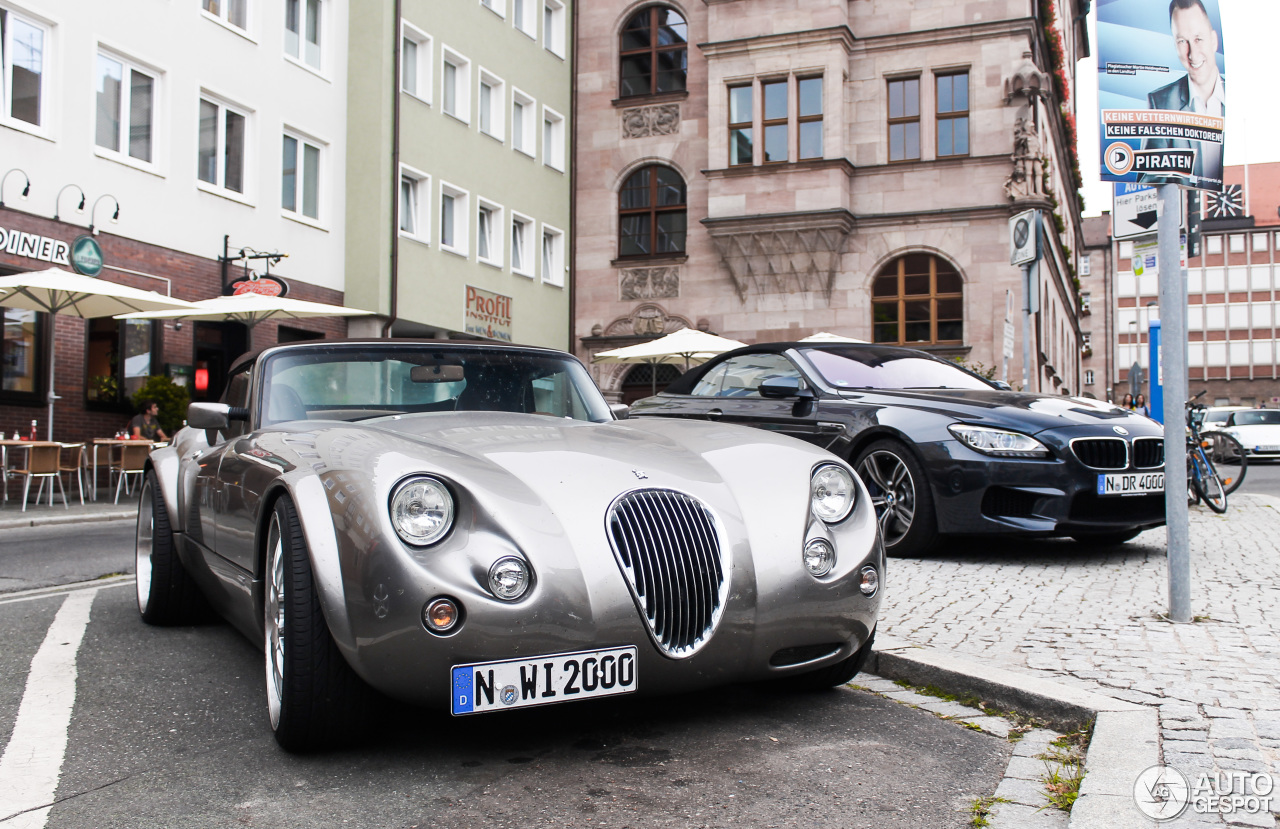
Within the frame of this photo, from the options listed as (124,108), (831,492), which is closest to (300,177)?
(124,108)

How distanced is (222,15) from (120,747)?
19.6 m

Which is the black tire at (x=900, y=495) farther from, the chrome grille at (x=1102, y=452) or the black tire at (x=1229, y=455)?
the black tire at (x=1229, y=455)

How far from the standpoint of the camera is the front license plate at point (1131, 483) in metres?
7.18

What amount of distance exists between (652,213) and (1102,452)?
24925 mm

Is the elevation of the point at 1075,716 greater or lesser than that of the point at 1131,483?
lesser

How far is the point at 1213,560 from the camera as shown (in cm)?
749

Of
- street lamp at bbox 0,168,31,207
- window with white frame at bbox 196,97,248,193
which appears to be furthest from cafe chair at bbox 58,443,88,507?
window with white frame at bbox 196,97,248,193

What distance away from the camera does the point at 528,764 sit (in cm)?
329

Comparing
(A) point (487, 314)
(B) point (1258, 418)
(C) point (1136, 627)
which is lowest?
(C) point (1136, 627)

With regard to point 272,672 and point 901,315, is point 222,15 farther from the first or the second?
point 272,672

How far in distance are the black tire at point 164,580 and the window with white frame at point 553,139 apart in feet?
87.0

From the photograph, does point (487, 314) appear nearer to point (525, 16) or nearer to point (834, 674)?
point (525, 16)

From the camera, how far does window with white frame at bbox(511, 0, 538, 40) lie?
29750 mm

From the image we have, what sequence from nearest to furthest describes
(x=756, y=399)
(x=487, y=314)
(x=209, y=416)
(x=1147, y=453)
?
(x=209, y=416) → (x=1147, y=453) → (x=756, y=399) → (x=487, y=314)
